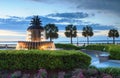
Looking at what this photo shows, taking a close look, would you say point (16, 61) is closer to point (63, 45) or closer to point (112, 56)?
point (112, 56)

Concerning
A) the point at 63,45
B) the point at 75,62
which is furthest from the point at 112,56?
the point at 63,45

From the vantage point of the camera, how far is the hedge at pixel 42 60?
13.1 m

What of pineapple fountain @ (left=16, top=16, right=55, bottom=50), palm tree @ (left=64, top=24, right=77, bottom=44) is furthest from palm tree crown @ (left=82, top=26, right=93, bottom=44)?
pineapple fountain @ (left=16, top=16, right=55, bottom=50)

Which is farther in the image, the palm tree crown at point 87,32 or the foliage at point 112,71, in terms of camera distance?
the palm tree crown at point 87,32

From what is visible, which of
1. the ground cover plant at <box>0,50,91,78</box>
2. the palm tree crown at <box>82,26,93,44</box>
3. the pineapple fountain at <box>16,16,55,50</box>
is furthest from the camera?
the palm tree crown at <box>82,26,93,44</box>

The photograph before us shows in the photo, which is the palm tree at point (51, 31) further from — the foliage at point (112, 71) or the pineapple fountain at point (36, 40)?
the foliage at point (112, 71)

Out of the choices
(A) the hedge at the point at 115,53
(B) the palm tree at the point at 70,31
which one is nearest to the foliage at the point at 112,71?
(A) the hedge at the point at 115,53

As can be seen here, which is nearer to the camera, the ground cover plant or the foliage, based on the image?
the foliage

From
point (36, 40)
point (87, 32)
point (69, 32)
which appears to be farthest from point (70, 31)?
point (36, 40)

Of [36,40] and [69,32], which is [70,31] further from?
[36,40]

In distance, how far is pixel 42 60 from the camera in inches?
517

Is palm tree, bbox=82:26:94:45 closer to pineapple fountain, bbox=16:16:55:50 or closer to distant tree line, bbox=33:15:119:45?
distant tree line, bbox=33:15:119:45

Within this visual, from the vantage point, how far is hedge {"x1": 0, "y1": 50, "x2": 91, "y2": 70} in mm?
13117

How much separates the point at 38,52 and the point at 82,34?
1806 inches
